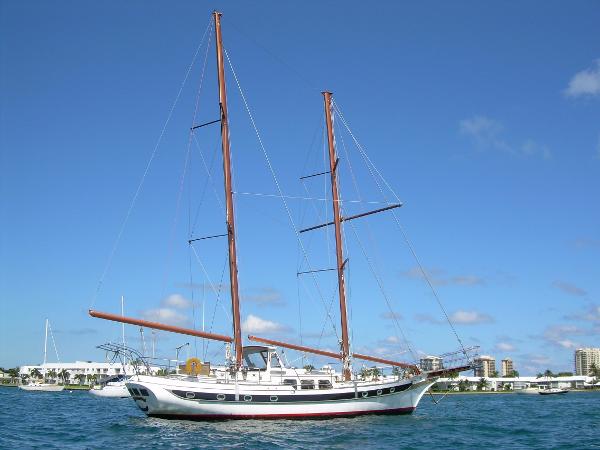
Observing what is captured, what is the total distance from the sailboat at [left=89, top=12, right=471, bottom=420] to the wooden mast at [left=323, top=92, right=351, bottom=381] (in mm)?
86

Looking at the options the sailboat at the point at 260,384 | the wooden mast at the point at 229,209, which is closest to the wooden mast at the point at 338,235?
the sailboat at the point at 260,384

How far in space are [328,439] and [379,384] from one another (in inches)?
586

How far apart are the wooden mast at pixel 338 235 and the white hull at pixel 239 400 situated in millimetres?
5129

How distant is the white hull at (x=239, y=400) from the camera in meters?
46.4

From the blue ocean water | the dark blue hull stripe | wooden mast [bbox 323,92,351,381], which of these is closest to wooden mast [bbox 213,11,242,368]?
the dark blue hull stripe

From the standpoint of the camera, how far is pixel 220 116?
54375 millimetres


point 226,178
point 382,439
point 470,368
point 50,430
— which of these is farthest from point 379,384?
point 50,430

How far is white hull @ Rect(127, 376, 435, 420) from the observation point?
4644 cm

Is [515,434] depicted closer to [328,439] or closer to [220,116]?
[328,439]

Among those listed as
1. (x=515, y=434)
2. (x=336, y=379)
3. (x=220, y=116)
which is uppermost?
(x=220, y=116)

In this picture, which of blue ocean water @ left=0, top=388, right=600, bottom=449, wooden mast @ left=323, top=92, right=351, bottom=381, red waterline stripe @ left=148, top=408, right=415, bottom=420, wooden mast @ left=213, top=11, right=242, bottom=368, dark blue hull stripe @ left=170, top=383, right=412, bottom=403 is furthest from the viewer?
wooden mast @ left=323, top=92, right=351, bottom=381

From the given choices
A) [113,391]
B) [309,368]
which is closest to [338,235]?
[309,368]

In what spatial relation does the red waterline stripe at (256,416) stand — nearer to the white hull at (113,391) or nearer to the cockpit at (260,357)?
the cockpit at (260,357)

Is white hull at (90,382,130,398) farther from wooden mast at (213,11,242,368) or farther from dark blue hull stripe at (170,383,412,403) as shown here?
dark blue hull stripe at (170,383,412,403)
